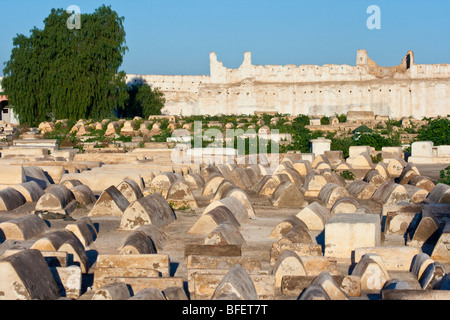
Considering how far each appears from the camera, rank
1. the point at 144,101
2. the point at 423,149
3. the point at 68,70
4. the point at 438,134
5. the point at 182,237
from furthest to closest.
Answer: the point at 144,101
the point at 68,70
the point at 438,134
the point at 423,149
the point at 182,237

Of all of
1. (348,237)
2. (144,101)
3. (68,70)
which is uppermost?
(68,70)

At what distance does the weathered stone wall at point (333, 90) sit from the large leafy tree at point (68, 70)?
9366 mm

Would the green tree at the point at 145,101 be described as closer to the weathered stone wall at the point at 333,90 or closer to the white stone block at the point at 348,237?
the weathered stone wall at the point at 333,90

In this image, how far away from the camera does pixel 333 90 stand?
39.8m

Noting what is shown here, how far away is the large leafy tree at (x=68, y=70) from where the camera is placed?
32.1 meters

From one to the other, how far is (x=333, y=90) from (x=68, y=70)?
644 inches

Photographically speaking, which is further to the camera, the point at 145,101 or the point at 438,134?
the point at 145,101

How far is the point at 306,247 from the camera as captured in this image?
7441mm

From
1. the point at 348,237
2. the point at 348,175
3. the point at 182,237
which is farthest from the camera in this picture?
the point at 348,175

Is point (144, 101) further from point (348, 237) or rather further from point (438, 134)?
point (348, 237)

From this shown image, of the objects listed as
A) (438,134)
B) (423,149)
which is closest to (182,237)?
(423,149)

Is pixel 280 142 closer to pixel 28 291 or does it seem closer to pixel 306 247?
pixel 306 247

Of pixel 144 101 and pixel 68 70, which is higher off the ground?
pixel 68 70
